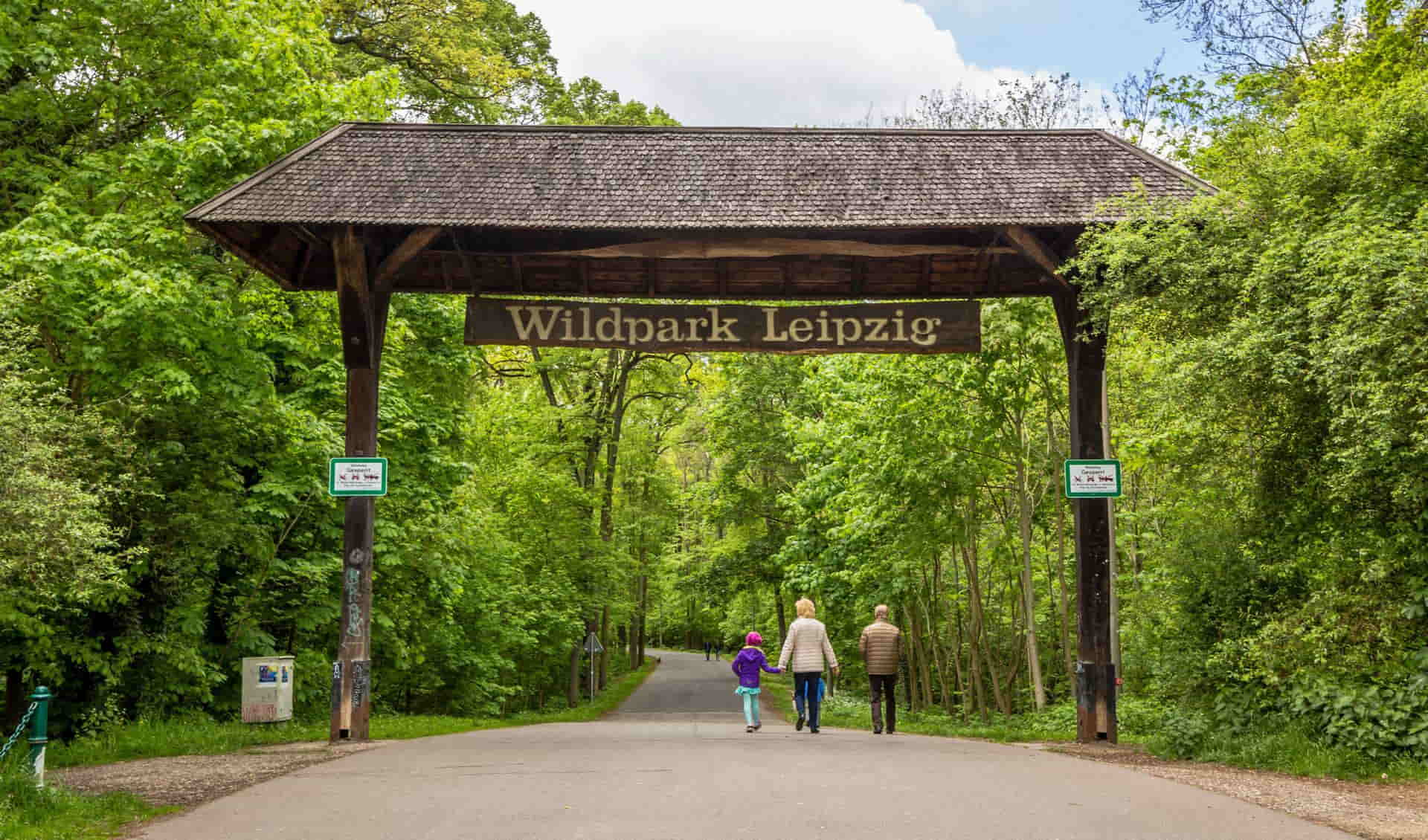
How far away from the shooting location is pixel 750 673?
49.4 ft

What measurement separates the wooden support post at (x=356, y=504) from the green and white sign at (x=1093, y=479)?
24.7ft

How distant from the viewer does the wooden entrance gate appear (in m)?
12.0

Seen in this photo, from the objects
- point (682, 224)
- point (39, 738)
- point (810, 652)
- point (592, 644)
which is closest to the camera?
point (39, 738)

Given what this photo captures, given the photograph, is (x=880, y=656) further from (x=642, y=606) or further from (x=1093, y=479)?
(x=642, y=606)

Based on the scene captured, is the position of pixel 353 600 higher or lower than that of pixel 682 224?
lower

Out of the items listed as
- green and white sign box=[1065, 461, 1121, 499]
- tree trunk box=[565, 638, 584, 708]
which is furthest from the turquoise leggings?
tree trunk box=[565, 638, 584, 708]

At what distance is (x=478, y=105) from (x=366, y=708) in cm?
1800

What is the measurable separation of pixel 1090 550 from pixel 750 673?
486 centimetres

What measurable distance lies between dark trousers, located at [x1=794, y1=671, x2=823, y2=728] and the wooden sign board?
4377 millimetres

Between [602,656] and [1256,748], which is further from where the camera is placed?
[602,656]

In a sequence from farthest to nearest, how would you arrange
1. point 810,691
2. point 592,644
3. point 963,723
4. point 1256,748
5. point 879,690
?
point 592,644
point 963,723
point 879,690
point 810,691
point 1256,748

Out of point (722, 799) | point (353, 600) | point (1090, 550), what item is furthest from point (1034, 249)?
point (353, 600)

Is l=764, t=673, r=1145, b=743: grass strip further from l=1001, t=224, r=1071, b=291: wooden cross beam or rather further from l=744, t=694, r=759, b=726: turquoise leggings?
l=1001, t=224, r=1071, b=291: wooden cross beam

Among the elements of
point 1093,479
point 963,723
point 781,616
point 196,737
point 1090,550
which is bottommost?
point 963,723
